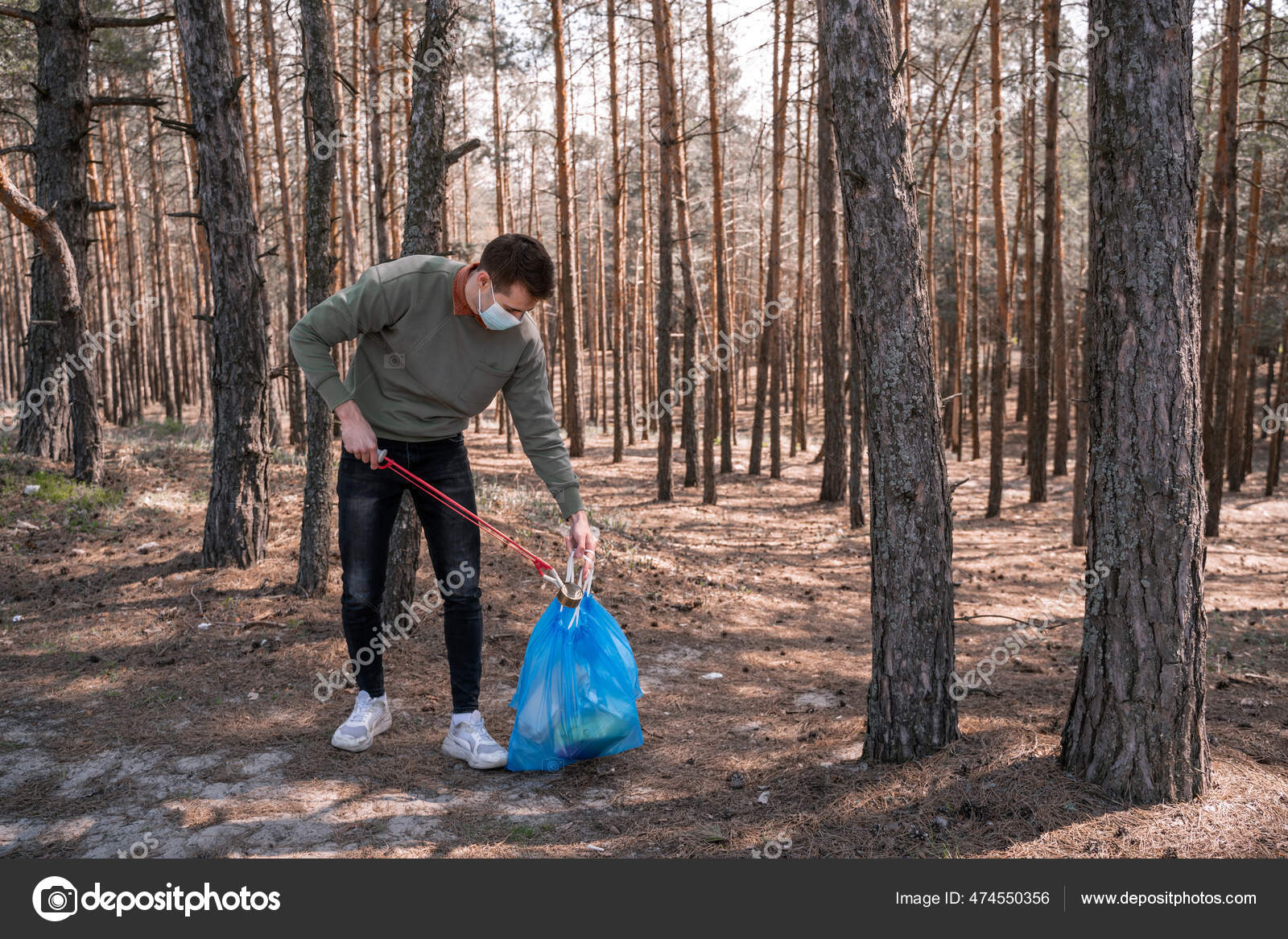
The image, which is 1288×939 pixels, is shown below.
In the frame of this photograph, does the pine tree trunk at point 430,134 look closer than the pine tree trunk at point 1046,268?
Yes

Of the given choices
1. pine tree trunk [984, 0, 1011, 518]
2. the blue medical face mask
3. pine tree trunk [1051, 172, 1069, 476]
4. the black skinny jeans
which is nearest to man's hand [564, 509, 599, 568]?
the black skinny jeans

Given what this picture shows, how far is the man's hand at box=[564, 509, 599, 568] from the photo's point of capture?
3465mm

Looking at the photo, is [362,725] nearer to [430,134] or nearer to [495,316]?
[495,316]

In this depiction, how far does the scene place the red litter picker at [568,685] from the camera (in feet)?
11.5

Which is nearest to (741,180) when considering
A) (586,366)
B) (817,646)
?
(586,366)

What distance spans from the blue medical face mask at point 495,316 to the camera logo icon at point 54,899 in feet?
7.42

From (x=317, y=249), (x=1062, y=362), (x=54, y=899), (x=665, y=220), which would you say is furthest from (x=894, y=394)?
(x=1062, y=362)

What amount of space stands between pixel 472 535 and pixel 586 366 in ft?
122

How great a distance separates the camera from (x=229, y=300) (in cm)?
604

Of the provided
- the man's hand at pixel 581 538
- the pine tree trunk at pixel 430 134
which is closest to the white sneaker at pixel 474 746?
the man's hand at pixel 581 538

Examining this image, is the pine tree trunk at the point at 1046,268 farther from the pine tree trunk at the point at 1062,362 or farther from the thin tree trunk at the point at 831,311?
the thin tree trunk at the point at 831,311

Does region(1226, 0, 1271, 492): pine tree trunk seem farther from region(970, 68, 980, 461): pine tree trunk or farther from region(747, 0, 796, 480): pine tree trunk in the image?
region(747, 0, 796, 480): pine tree trunk

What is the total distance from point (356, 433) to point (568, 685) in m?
1.30

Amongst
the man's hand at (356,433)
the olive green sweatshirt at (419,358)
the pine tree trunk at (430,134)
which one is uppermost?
the pine tree trunk at (430,134)
